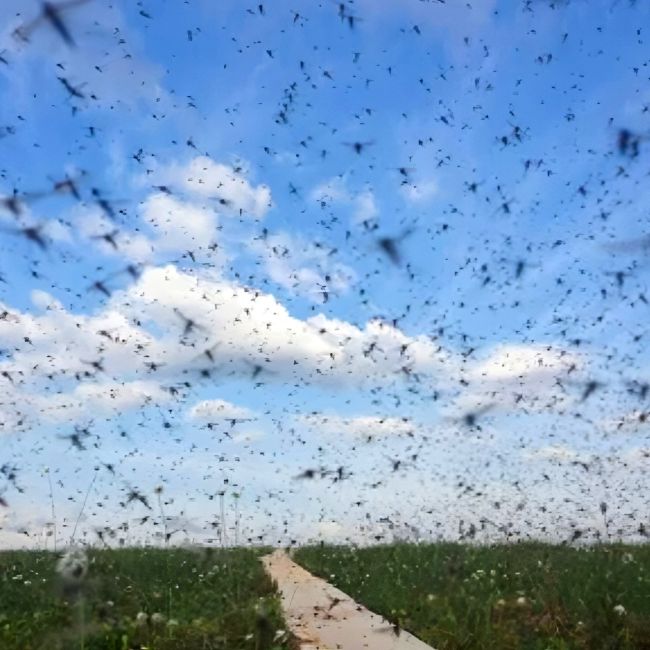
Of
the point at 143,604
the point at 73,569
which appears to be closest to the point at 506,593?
the point at 143,604

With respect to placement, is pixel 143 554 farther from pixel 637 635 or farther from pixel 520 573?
pixel 637 635

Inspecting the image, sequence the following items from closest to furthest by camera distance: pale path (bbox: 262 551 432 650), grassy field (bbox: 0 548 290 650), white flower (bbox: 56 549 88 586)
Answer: white flower (bbox: 56 549 88 586)
grassy field (bbox: 0 548 290 650)
pale path (bbox: 262 551 432 650)

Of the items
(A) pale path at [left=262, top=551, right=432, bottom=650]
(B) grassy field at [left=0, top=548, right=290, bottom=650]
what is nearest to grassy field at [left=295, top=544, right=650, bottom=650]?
(A) pale path at [left=262, top=551, right=432, bottom=650]

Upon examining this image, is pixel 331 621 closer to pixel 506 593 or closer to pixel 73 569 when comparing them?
pixel 506 593

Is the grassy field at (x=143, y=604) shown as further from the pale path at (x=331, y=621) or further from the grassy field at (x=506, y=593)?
the grassy field at (x=506, y=593)

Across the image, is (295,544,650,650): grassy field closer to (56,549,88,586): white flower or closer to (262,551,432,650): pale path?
(262,551,432,650): pale path
